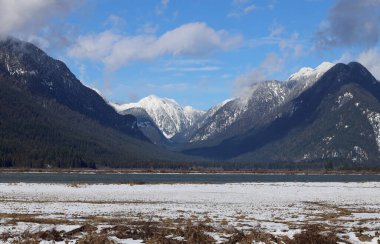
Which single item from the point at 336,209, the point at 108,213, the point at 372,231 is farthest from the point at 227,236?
the point at 336,209

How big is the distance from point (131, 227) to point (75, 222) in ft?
17.8

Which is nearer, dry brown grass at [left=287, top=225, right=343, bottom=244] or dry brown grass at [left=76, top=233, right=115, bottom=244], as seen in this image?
dry brown grass at [left=76, top=233, right=115, bottom=244]

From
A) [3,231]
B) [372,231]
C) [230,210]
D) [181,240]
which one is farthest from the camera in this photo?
[230,210]

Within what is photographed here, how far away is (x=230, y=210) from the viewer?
52.0 m

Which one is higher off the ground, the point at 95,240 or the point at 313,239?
the point at 313,239

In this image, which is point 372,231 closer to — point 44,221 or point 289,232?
point 289,232

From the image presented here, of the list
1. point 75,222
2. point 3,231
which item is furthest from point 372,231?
point 3,231

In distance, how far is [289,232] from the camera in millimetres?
34062

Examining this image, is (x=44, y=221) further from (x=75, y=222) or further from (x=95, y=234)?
(x=95, y=234)

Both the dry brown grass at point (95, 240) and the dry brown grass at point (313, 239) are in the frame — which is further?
the dry brown grass at point (313, 239)

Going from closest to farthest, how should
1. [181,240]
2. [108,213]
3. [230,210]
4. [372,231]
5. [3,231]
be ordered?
[181,240], [3,231], [372,231], [108,213], [230,210]

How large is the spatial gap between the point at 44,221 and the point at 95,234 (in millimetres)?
8771

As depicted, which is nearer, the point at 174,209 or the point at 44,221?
the point at 44,221

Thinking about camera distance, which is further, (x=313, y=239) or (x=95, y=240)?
(x=313, y=239)
